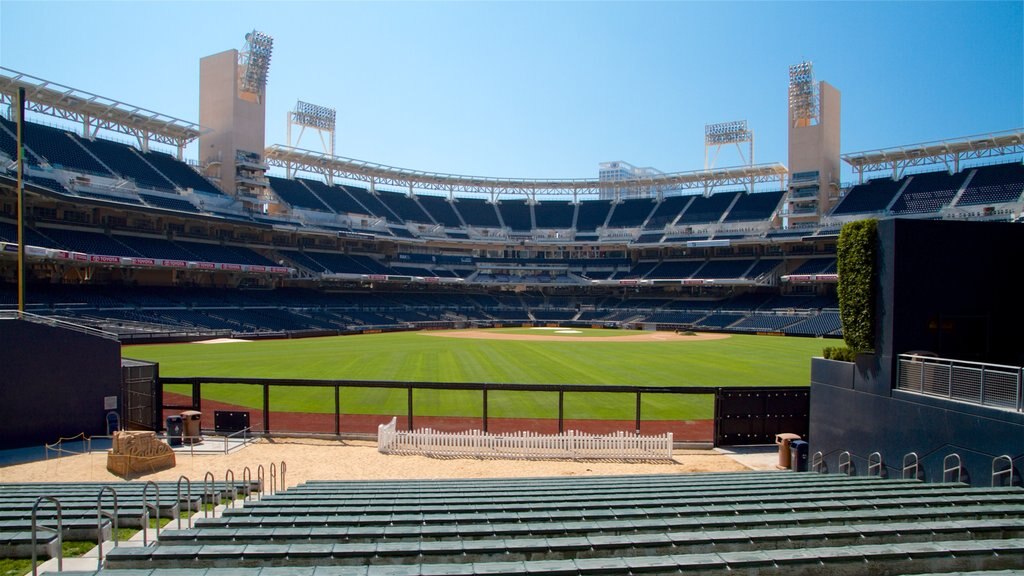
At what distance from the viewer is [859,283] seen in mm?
13883

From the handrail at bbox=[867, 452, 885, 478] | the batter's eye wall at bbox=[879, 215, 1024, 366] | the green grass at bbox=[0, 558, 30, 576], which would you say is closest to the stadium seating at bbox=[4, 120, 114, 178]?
the green grass at bbox=[0, 558, 30, 576]

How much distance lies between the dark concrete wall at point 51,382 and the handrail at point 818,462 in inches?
842

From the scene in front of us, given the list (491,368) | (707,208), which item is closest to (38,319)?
(491,368)

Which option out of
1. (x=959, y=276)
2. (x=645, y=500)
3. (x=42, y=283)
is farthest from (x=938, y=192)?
(x=42, y=283)

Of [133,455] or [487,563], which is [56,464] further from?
Result: [487,563]

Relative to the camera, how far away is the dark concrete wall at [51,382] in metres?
16.6

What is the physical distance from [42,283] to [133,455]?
148 feet

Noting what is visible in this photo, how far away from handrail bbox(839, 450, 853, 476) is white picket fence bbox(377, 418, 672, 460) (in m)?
4.35

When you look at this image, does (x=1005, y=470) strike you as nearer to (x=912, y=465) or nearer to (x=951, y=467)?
(x=951, y=467)

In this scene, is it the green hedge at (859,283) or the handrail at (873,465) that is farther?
the green hedge at (859,283)

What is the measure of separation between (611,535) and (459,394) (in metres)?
20.4

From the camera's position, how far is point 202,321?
5141 cm

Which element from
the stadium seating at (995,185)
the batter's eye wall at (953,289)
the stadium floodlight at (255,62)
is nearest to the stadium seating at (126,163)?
the stadium floodlight at (255,62)

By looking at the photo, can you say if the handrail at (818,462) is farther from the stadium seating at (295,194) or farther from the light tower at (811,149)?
the stadium seating at (295,194)
